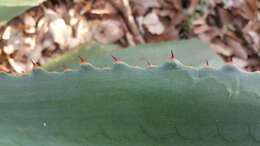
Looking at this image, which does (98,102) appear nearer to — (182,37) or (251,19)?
(182,37)

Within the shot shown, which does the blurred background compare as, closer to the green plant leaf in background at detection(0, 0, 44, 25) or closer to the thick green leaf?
the green plant leaf in background at detection(0, 0, 44, 25)

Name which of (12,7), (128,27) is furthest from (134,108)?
(128,27)

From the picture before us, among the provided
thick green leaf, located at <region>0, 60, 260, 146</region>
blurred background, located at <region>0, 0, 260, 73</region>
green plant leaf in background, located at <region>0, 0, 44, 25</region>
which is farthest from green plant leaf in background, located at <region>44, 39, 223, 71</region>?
thick green leaf, located at <region>0, 60, 260, 146</region>

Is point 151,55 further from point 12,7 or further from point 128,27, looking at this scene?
point 128,27

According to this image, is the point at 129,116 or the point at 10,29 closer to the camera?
the point at 129,116

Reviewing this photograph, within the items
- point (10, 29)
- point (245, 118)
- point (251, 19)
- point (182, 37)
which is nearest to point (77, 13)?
point (10, 29)
